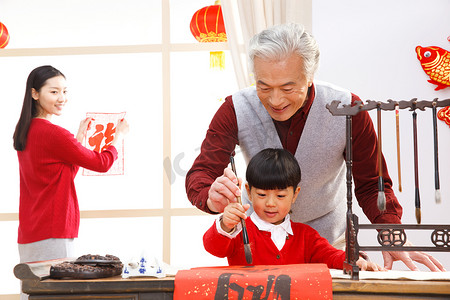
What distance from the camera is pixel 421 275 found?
49.6 inches

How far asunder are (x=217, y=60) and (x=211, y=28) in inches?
9.5

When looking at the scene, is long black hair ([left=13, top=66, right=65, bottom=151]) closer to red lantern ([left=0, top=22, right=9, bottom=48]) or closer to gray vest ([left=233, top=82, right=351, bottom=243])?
red lantern ([left=0, top=22, right=9, bottom=48])

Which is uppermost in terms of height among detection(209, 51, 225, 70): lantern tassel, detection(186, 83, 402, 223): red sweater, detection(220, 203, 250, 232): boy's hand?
detection(209, 51, 225, 70): lantern tassel

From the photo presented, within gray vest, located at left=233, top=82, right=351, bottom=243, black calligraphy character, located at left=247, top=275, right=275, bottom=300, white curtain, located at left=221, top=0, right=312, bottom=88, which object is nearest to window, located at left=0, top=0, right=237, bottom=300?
white curtain, located at left=221, top=0, right=312, bottom=88

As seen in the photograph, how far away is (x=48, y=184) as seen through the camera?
9.61 feet

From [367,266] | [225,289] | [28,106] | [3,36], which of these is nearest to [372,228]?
[367,266]

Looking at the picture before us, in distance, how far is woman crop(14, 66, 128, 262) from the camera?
2885mm

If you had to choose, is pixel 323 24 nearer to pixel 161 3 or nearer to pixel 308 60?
pixel 161 3

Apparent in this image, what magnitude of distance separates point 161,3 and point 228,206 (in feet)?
10.8

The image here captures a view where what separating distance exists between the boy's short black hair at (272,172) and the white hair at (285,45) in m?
0.29

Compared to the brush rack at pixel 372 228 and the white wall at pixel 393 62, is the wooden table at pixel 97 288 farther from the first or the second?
the white wall at pixel 393 62

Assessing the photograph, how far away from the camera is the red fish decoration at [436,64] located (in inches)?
142

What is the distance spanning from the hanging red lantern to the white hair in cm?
231

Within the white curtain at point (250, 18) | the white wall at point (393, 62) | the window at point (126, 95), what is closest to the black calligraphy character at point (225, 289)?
the white wall at point (393, 62)
